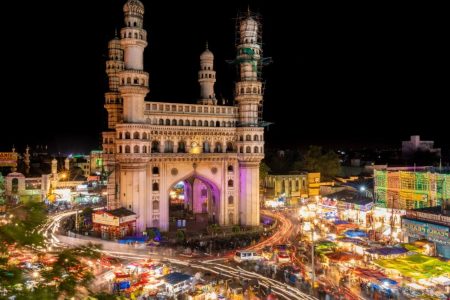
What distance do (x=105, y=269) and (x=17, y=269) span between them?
2150 centimetres

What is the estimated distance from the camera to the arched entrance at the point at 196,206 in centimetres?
4631

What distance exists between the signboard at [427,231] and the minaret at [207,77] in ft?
93.8

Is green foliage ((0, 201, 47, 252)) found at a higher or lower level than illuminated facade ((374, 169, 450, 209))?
higher

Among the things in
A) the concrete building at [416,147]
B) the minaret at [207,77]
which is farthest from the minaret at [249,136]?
the concrete building at [416,147]

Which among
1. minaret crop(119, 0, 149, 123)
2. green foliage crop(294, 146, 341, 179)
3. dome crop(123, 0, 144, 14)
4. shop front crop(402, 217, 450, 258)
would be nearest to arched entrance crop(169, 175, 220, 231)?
minaret crop(119, 0, 149, 123)

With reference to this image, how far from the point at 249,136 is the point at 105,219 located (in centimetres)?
1843

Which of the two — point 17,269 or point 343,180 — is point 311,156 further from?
point 17,269

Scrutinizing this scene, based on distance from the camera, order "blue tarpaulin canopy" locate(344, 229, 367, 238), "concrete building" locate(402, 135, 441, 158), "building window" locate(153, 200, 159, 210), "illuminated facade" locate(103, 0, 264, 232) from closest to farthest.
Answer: "blue tarpaulin canopy" locate(344, 229, 367, 238) → "illuminated facade" locate(103, 0, 264, 232) → "building window" locate(153, 200, 159, 210) → "concrete building" locate(402, 135, 441, 158)

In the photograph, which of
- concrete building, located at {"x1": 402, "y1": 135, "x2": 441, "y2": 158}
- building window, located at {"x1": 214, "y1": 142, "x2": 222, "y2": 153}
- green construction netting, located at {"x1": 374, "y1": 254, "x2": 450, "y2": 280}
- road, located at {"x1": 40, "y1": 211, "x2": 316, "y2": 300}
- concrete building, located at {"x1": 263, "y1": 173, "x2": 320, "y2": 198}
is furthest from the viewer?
concrete building, located at {"x1": 402, "y1": 135, "x2": 441, "y2": 158}

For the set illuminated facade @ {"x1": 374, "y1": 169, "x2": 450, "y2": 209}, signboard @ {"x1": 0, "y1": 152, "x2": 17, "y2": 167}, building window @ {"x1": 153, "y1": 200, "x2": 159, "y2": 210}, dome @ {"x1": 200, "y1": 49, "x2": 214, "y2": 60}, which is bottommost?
building window @ {"x1": 153, "y1": 200, "x2": 159, "y2": 210}

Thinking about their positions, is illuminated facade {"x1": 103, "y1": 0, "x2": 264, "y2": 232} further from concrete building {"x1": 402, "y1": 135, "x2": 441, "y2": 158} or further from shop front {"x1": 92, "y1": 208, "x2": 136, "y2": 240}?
concrete building {"x1": 402, "y1": 135, "x2": 441, "y2": 158}

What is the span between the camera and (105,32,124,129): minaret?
48.2 metres

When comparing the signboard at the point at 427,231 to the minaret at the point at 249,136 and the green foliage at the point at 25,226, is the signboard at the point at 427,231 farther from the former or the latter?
the green foliage at the point at 25,226

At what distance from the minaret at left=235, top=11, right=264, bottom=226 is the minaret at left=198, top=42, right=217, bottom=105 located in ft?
22.2
